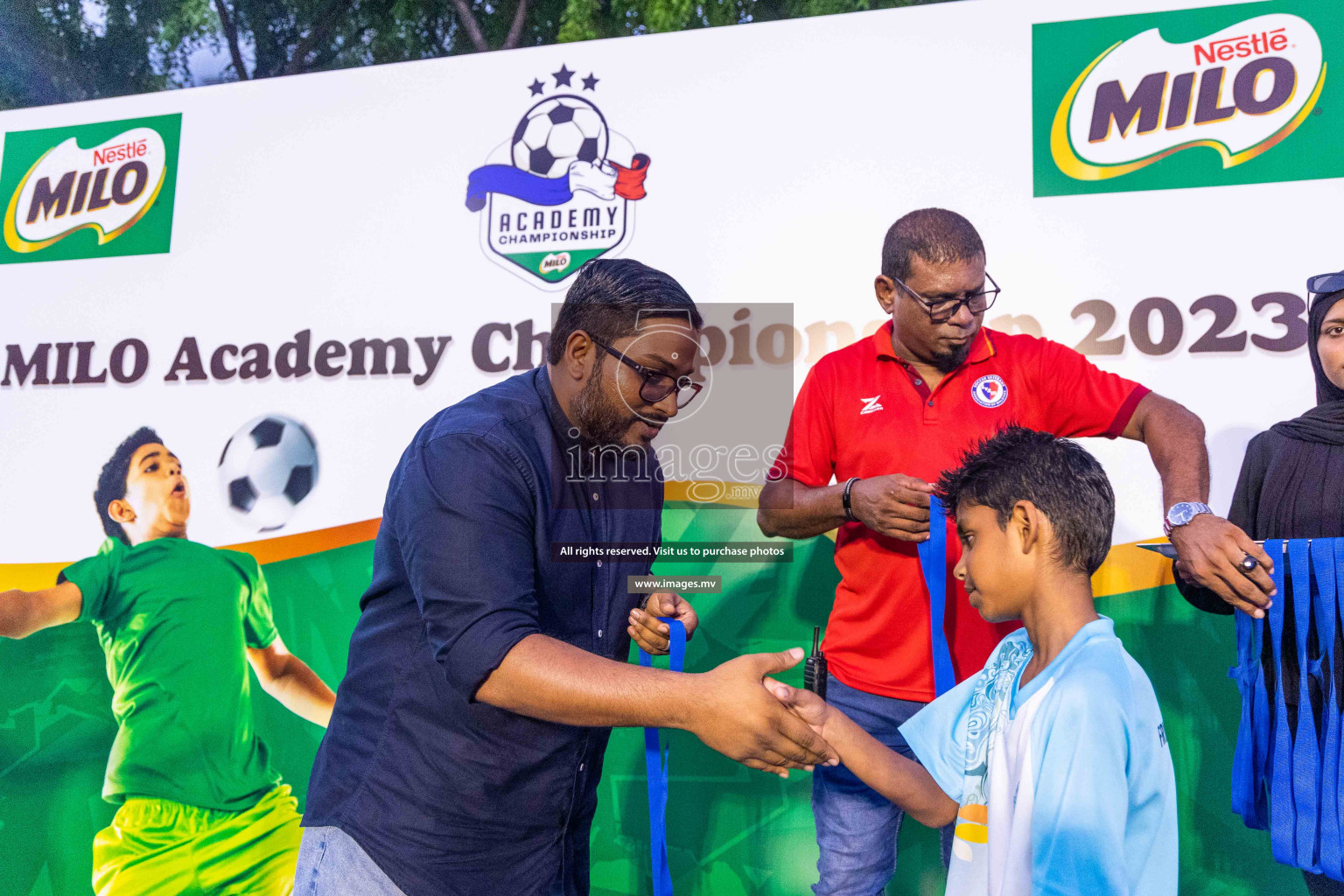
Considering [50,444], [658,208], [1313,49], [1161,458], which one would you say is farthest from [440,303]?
[1313,49]

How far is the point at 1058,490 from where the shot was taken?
1.92 m

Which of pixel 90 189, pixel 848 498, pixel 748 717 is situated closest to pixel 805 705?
pixel 748 717

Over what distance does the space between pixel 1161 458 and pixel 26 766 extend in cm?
427

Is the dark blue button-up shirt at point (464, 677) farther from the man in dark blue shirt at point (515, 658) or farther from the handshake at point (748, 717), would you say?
the handshake at point (748, 717)

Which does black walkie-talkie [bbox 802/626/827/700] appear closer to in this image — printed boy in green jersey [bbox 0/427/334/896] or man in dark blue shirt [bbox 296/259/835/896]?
man in dark blue shirt [bbox 296/259/835/896]

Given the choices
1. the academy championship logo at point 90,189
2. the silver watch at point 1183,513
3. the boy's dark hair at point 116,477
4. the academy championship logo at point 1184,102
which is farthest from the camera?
the academy championship logo at point 90,189

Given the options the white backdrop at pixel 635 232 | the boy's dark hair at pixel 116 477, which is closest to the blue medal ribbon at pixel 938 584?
the white backdrop at pixel 635 232

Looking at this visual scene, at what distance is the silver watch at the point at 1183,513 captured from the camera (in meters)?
2.36

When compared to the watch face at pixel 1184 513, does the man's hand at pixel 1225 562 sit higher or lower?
lower

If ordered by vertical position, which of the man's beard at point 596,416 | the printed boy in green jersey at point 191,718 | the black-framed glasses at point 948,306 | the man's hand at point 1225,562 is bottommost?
the printed boy in green jersey at point 191,718

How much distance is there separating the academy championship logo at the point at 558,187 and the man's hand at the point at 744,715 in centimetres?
231

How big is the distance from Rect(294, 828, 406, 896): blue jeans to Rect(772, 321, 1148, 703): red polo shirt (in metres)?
1.35

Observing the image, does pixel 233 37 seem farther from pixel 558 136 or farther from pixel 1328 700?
pixel 1328 700

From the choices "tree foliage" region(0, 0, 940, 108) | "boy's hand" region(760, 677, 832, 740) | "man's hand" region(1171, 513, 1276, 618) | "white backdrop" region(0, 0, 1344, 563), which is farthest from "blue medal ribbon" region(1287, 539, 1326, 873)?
"tree foliage" region(0, 0, 940, 108)
